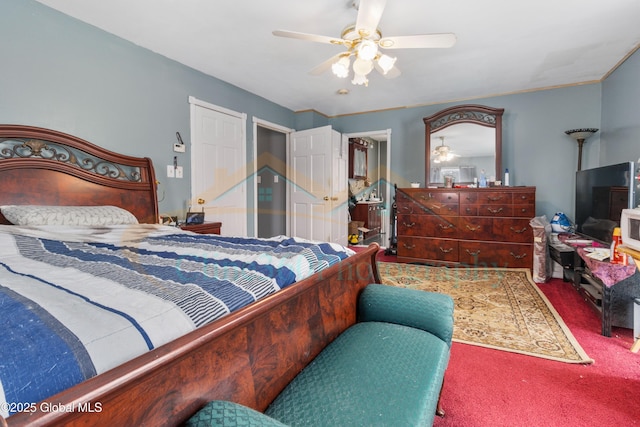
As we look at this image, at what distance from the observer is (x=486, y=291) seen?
2.98 m

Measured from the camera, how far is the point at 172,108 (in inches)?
125

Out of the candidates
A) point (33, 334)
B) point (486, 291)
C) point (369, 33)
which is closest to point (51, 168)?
point (33, 334)

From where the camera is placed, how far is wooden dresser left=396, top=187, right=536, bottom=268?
3.66 m

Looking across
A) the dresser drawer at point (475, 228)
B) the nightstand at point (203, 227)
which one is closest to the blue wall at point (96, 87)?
the nightstand at point (203, 227)

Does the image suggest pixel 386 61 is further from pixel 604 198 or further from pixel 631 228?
pixel 604 198

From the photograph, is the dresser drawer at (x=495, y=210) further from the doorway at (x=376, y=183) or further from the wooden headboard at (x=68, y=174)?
the wooden headboard at (x=68, y=174)

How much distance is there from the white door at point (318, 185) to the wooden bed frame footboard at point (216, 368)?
11.6 feet

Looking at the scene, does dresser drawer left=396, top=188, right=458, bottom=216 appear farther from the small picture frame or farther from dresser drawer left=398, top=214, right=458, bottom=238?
the small picture frame

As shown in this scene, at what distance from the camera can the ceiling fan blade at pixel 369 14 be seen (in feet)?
5.96

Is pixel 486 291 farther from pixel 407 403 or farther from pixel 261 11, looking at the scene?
pixel 261 11

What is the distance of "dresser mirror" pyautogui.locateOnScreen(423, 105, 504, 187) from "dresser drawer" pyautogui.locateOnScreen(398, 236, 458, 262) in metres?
0.88

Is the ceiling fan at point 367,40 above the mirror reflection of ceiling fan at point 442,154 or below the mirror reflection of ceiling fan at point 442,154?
above

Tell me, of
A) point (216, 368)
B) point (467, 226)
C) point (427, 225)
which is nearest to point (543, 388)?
point (216, 368)

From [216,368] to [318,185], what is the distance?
13.7ft
